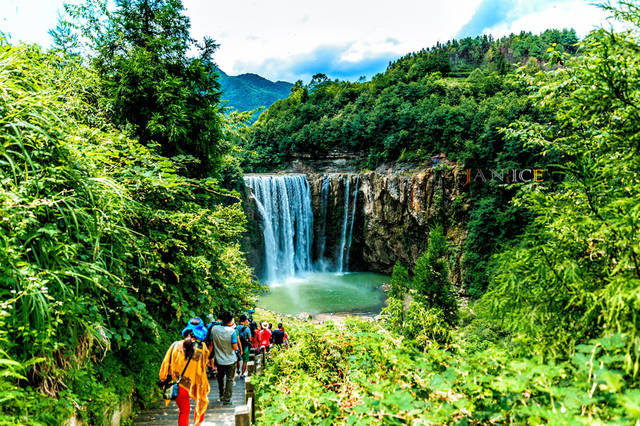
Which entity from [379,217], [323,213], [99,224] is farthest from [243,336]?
[323,213]

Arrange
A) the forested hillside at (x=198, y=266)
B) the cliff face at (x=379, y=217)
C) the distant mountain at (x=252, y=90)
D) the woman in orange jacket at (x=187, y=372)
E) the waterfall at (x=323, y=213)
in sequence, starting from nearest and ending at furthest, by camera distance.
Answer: the forested hillside at (x=198, y=266), the woman in orange jacket at (x=187, y=372), the cliff face at (x=379, y=217), the waterfall at (x=323, y=213), the distant mountain at (x=252, y=90)

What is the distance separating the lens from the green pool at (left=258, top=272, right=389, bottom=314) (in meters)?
21.8

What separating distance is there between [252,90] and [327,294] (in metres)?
157

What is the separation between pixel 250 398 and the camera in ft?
13.2

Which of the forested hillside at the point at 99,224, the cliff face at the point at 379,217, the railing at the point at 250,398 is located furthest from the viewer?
the cliff face at the point at 379,217

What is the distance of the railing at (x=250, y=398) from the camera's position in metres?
3.28

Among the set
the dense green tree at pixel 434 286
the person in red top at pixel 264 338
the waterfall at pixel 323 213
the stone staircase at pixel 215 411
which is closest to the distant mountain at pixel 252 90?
the waterfall at pixel 323 213

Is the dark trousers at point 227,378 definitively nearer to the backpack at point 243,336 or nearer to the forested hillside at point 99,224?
the forested hillside at point 99,224

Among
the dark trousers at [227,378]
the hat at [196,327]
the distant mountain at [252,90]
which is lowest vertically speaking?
→ the dark trousers at [227,378]

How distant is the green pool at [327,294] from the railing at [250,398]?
605 inches

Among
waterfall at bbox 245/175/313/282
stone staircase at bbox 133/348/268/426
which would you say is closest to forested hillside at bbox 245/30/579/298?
waterfall at bbox 245/175/313/282

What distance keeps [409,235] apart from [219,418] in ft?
84.0

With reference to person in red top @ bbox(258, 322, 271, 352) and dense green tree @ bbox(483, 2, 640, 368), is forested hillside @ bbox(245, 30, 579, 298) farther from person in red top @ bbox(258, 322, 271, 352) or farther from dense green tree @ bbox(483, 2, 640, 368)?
dense green tree @ bbox(483, 2, 640, 368)

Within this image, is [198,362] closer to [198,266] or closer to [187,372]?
[187,372]
